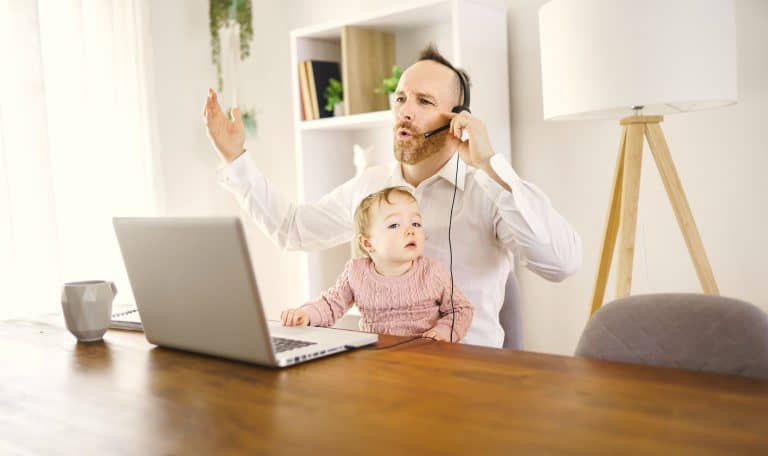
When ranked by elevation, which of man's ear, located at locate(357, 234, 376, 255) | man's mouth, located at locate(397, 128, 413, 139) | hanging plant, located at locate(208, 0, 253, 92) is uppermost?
hanging plant, located at locate(208, 0, 253, 92)

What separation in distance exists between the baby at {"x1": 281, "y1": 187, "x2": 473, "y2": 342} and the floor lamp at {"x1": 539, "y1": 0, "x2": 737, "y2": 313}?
70 centimetres

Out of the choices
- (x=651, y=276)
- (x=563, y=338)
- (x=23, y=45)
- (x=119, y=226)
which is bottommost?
(x=563, y=338)

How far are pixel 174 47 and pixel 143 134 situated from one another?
488 mm

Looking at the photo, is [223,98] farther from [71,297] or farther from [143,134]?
[71,297]

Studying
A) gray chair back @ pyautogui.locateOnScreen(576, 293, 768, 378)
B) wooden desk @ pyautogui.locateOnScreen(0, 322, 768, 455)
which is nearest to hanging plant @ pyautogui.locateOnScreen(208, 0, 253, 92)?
wooden desk @ pyautogui.locateOnScreen(0, 322, 768, 455)

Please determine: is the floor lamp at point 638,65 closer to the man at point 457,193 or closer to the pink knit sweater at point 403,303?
the man at point 457,193

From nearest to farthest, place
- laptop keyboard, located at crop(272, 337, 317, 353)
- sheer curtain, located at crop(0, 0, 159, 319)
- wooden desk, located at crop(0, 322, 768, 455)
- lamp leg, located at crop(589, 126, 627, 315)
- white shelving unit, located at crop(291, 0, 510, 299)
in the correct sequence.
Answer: wooden desk, located at crop(0, 322, 768, 455), laptop keyboard, located at crop(272, 337, 317, 353), lamp leg, located at crop(589, 126, 627, 315), white shelving unit, located at crop(291, 0, 510, 299), sheer curtain, located at crop(0, 0, 159, 319)

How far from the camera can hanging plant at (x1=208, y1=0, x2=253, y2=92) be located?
369 centimetres

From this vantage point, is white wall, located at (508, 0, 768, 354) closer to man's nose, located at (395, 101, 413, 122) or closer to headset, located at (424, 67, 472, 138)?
headset, located at (424, 67, 472, 138)

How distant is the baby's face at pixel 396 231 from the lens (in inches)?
67.3

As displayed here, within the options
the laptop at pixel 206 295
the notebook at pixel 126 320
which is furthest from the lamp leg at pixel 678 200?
the notebook at pixel 126 320

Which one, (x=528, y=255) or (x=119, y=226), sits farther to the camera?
(x=528, y=255)

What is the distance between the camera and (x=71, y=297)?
1.47 metres

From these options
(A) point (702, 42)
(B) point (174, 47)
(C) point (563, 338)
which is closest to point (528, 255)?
(A) point (702, 42)
